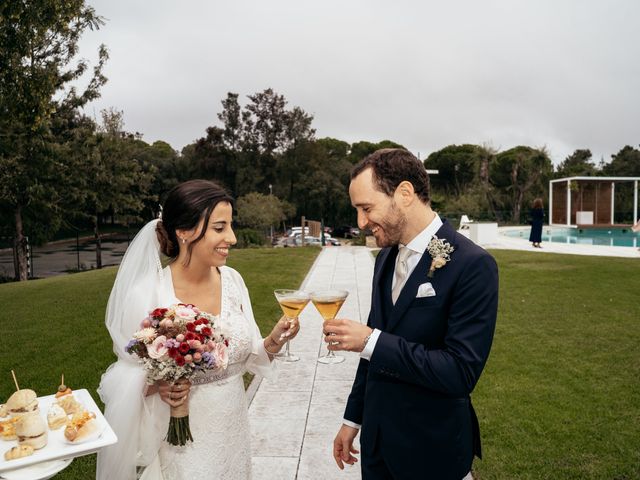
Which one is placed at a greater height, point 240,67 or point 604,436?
point 240,67

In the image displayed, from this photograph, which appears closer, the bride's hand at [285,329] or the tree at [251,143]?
the bride's hand at [285,329]

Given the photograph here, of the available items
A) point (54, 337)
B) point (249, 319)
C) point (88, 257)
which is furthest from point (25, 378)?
point (88, 257)

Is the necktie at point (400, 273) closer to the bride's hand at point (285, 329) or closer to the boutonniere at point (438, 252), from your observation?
the boutonniere at point (438, 252)

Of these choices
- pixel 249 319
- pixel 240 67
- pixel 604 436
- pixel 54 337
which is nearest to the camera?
pixel 249 319

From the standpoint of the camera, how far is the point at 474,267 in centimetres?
189

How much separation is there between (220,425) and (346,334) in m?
1.13

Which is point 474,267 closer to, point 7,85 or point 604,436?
point 604,436

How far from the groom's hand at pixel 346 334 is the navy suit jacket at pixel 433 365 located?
69mm

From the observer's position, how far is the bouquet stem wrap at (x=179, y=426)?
2430 millimetres

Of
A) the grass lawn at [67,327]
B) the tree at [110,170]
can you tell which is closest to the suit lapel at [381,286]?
the grass lawn at [67,327]

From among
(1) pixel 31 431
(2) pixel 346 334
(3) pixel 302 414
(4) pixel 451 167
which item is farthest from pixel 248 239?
(4) pixel 451 167

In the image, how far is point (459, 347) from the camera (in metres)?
1.81

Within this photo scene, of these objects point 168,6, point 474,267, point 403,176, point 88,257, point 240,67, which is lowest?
point 88,257

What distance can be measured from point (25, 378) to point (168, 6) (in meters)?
6.60
